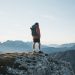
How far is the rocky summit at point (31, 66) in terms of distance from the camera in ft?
105

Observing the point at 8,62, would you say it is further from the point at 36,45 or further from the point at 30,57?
the point at 36,45

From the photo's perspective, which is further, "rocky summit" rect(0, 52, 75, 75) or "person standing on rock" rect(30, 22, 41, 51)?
"person standing on rock" rect(30, 22, 41, 51)

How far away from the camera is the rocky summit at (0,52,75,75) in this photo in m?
32.0

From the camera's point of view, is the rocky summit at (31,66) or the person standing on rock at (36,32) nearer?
the rocky summit at (31,66)

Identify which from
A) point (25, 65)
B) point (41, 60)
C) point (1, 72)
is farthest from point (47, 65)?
point (1, 72)

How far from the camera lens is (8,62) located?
33.5 meters

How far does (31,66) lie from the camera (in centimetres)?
3384

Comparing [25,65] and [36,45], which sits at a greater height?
[36,45]

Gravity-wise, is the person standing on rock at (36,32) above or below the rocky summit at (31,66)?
above

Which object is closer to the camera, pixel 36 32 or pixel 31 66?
pixel 31 66

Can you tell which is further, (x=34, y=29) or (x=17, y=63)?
(x=34, y=29)

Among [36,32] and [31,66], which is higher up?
[36,32]

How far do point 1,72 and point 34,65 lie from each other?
5130 mm

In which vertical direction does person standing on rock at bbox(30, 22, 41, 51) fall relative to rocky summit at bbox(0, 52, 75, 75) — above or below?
above
